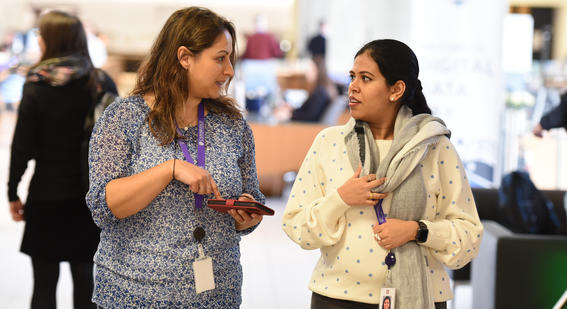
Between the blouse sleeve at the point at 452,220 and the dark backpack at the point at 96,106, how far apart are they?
153cm

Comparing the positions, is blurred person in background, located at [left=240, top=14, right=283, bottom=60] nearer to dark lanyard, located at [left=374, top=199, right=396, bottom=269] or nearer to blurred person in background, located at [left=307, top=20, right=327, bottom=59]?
blurred person in background, located at [left=307, top=20, right=327, bottom=59]

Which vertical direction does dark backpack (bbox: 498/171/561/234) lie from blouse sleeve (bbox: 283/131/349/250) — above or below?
below

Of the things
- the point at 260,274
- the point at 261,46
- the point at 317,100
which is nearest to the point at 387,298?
the point at 260,274

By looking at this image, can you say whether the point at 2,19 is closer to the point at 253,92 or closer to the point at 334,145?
the point at 253,92

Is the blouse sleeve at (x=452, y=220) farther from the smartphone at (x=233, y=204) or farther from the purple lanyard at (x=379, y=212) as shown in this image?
the smartphone at (x=233, y=204)

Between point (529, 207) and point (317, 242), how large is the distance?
6.34 ft

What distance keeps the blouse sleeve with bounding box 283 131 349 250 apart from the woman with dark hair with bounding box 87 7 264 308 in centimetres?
13

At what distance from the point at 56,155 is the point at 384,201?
161cm

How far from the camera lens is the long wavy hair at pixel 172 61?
194 centimetres

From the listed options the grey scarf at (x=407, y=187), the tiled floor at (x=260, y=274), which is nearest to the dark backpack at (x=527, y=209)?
the tiled floor at (x=260, y=274)

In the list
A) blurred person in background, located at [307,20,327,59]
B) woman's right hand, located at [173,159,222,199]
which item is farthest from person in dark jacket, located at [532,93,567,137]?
blurred person in background, located at [307,20,327,59]

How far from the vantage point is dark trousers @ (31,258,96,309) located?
9.80 ft

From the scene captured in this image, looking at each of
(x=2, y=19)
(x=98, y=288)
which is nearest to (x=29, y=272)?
(x=98, y=288)

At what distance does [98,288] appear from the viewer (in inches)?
77.6
